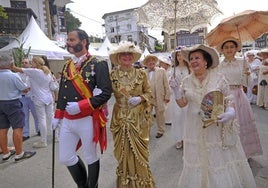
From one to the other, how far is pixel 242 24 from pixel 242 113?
127cm

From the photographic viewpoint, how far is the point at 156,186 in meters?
3.51

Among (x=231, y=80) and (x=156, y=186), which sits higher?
(x=231, y=80)

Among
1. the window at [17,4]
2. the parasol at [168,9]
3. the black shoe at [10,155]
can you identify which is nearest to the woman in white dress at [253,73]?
the parasol at [168,9]

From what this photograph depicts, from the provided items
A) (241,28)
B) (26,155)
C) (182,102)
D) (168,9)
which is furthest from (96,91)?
(26,155)

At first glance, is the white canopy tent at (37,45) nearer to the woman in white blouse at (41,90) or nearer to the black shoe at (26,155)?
the woman in white blouse at (41,90)

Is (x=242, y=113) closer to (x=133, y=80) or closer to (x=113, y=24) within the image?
(x=133, y=80)

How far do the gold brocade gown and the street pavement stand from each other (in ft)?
1.61

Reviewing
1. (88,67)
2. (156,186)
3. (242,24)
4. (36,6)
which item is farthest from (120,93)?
(36,6)

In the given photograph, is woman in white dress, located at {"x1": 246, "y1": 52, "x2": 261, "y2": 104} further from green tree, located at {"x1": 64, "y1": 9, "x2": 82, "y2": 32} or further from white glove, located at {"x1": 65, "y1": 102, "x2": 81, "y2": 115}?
green tree, located at {"x1": 64, "y1": 9, "x2": 82, "y2": 32}

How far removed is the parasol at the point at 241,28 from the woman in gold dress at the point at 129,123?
50.7 inches

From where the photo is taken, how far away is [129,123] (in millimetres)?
3123

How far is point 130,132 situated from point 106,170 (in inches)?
51.7

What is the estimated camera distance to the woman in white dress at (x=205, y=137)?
8.97ft

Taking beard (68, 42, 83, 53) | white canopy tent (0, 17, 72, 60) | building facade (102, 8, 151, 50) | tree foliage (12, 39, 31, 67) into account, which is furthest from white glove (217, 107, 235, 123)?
building facade (102, 8, 151, 50)
